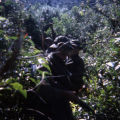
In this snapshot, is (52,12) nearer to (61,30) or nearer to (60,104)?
(61,30)

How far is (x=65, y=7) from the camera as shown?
1936cm

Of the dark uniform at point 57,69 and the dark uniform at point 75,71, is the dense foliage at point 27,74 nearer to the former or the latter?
the dark uniform at point 57,69

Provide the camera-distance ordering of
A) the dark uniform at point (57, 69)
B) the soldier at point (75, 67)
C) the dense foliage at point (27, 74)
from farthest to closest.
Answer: the soldier at point (75, 67), the dark uniform at point (57, 69), the dense foliage at point (27, 74)

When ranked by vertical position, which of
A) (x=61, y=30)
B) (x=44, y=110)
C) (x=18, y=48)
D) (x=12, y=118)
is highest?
(x=18, y=48)

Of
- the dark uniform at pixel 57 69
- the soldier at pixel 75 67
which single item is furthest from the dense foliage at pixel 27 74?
the soldier at pixel 75 67

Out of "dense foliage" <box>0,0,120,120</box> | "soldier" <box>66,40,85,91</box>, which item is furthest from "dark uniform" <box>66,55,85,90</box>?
"dense foliage" <box>0,0,120,120</box>

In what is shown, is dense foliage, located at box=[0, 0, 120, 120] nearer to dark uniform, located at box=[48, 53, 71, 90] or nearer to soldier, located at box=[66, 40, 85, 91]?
dark uniform, located at box=[48, 53, 71, 90]

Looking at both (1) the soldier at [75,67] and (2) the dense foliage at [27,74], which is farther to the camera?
(1) the soldier at [75,67]

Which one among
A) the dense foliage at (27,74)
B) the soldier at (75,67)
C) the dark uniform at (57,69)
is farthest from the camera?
the soldier at (75,67)

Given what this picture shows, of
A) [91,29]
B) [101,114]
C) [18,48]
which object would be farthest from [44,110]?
[91,29]

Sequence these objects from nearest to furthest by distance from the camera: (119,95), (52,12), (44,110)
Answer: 1. (44,110)
2. (119,95)
3. (52,12)

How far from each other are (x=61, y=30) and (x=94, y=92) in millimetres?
9283

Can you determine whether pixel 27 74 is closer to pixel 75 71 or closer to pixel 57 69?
pixel 57 69

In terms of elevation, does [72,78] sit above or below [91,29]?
above
